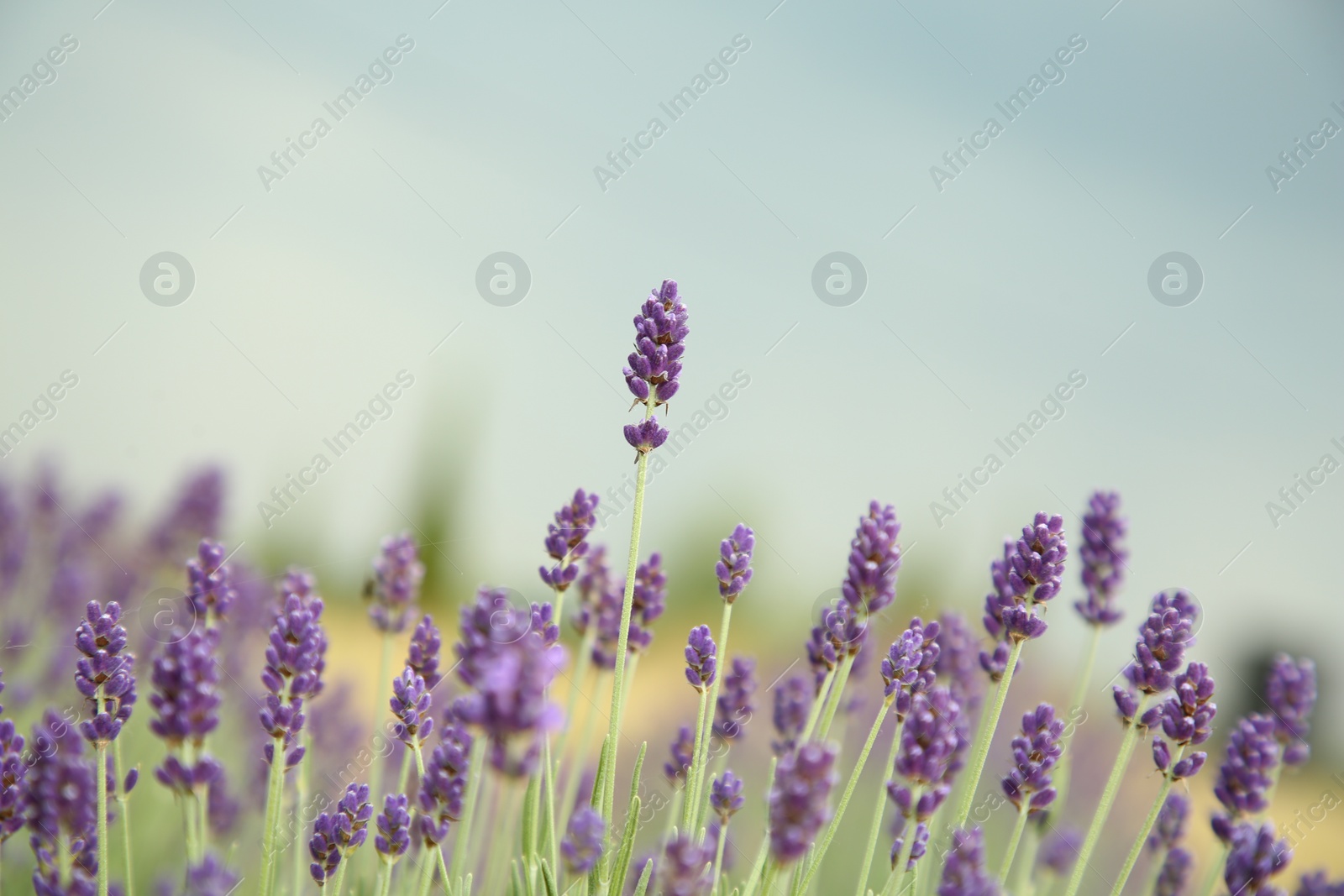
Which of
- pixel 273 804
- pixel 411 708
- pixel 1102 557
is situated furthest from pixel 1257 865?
pixel 273 804

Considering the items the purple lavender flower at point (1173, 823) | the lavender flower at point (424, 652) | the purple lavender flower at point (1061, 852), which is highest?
the lavender flower at point (424, 652)

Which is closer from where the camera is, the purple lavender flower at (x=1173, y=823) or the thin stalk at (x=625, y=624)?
the thin stalk at (x=625, y=624)

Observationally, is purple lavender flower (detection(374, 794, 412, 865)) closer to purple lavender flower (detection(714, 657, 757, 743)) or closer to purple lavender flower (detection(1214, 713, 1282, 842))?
purple lavender flower (detection(714, 657, 757, 743))

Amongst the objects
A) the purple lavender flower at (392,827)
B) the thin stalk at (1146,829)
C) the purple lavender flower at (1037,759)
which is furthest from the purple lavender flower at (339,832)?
the thin stalk at (1146,829)

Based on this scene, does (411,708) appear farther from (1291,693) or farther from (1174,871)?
(1291,693)

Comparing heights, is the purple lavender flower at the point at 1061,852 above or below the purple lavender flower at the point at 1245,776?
below

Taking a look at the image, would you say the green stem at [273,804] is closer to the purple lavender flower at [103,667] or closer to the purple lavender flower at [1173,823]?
the purple lavender flower at [103,667]

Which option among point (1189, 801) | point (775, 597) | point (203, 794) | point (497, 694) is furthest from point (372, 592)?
point (775, 597)
